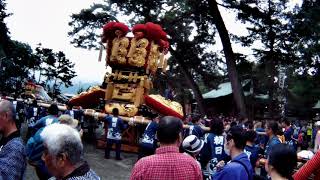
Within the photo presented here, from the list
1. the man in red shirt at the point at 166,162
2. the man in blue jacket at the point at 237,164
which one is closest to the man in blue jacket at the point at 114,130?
the man in blue jacket at the point at 237,164

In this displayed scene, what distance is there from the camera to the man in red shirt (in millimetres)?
3463

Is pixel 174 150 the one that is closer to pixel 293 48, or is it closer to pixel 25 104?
pixel 25 104

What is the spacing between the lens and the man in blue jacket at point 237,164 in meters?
3.64

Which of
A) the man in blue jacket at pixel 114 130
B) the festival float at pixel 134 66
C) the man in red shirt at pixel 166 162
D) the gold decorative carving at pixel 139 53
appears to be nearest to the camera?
the man in red shirt at pixel 166 162

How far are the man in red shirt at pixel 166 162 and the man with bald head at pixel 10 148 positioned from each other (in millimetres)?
980

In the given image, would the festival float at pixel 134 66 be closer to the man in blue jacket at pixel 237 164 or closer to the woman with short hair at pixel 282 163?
the man in blue jacket at pixel 237 164

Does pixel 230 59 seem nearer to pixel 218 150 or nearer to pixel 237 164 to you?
pixel 218 150

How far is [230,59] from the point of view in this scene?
22.5 metres

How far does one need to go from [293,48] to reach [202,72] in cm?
692

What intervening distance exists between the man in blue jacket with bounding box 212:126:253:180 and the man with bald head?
5.52ft

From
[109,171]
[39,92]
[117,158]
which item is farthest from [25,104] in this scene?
[109,171]

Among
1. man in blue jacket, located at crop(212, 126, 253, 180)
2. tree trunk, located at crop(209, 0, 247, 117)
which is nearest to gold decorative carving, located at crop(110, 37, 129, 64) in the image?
tree trunk, located at crop(209, 0, 247, 117)

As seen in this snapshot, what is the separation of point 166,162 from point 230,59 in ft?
63.7

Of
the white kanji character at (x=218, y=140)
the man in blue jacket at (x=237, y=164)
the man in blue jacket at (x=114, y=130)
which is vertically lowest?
the man in blue jacket at (x=114, y=130)
